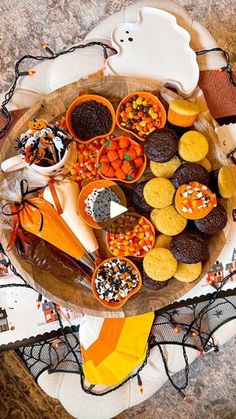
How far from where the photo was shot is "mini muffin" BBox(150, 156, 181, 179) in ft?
4.26

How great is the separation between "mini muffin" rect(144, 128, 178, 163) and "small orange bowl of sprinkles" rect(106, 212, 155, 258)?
15 cm

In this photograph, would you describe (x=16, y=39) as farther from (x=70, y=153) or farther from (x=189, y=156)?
(x=189, y=156)

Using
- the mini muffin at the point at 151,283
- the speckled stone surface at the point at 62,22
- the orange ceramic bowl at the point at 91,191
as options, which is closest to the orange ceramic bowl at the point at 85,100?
the orange ceramic bowl at the point at 91,191

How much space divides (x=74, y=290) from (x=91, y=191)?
0.25 m

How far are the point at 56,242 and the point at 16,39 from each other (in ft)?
2.74

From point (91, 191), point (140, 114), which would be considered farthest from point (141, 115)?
point (91, 191)

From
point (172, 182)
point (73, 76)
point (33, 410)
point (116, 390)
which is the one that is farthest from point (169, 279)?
point (33, 410)

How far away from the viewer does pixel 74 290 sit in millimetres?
1327

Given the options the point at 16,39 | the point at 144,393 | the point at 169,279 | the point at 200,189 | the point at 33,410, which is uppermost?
the point at 16,39

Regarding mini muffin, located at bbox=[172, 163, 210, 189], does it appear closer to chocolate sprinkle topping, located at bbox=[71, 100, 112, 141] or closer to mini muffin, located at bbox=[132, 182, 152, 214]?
mini muffin, located at bbox=[132, 182, 152, 214]

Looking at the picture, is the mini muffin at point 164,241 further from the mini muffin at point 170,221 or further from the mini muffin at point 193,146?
the mini muffin at point 193,146

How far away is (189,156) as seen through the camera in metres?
1.26

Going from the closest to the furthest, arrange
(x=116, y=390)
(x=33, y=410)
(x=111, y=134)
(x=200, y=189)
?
(x=200, y=189)
(x=111, y=134)
(x=116, y=390)
(x=33, y=410)

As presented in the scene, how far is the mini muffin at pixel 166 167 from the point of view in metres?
1.30
